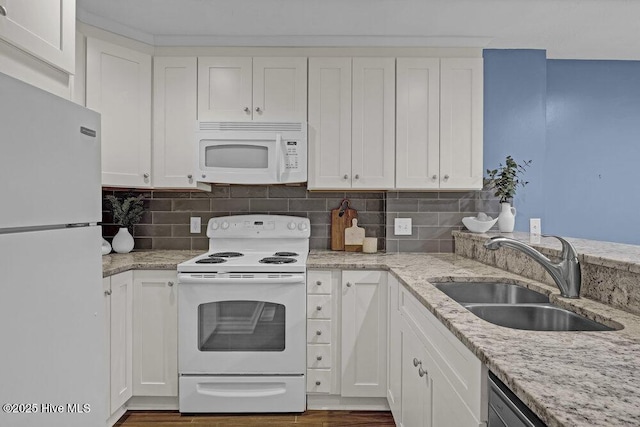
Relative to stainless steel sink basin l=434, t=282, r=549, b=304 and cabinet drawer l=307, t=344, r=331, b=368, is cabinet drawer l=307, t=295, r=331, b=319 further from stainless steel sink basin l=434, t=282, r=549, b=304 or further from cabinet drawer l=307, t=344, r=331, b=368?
stainless steel sink basin l=434, t=282, r=549, b=304

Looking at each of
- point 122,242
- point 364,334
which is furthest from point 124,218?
point 364,334

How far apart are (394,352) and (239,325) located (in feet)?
2.94

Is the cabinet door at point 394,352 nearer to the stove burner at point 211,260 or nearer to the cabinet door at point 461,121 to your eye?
the cabinet door at point 461,121

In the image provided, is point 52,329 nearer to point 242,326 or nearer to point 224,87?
point 242,326

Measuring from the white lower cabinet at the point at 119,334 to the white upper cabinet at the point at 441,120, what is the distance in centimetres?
179

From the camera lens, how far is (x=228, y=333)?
2439 mm

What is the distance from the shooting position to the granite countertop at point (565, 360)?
68 centimetres

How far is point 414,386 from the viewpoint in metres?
1.75

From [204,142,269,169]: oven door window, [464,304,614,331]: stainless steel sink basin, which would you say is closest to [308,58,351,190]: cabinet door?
[204,142,269,169]: oven door window

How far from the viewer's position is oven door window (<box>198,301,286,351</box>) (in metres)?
2.44

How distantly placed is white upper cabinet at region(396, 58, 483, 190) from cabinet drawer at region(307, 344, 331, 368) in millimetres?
1156

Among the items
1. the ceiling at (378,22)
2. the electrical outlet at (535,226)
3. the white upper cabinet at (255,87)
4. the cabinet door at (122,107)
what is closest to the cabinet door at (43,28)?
the ceiling at (378,22)

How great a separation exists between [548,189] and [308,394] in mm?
2293

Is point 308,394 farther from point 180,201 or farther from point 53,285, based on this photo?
point 53,285
